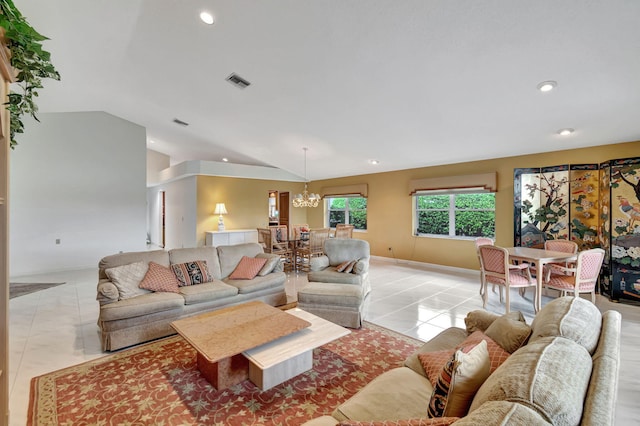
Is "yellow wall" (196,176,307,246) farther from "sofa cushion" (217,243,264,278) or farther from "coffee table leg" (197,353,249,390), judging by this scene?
"coffee table leg" (197,353,249,390)

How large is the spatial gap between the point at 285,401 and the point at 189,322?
108 cm

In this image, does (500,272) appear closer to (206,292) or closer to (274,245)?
(206,292)

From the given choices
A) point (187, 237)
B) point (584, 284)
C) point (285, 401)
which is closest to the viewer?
point (285, 401)

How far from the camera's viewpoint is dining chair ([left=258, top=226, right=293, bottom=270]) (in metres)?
6.00

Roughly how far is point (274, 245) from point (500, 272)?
405cm

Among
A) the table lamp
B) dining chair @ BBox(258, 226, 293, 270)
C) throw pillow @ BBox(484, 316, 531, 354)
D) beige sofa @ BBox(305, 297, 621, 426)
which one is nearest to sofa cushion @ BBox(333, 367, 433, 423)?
beige sofa @ BBox(305, 297, 621, 426)

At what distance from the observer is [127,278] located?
3.05 meters

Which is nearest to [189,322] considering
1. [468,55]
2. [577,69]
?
[468,55]

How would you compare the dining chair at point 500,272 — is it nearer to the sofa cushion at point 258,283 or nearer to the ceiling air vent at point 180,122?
the sofa cushion at point 258,283

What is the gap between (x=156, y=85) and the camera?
15.8 ft

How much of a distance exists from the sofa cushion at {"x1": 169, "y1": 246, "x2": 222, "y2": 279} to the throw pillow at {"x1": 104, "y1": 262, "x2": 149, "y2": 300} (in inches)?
17.3

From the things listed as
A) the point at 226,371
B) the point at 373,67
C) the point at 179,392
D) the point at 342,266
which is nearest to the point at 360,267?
the point at 342,266

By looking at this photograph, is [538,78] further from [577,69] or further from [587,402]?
[587,402]

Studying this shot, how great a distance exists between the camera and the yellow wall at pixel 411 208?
473 centimetres
